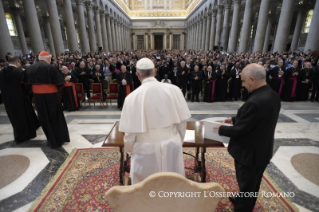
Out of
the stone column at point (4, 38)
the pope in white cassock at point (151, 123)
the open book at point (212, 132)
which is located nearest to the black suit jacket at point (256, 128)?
the open book at point (212, 132)

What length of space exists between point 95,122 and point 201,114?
351 cm

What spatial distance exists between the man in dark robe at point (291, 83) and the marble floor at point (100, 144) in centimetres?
52

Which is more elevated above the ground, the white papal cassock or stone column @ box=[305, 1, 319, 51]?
stone column @ box=[305, 1, 319, 51]

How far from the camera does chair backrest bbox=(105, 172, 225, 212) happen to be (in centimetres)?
100

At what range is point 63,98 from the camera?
6.57 meters

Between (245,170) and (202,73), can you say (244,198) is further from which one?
(202,73)

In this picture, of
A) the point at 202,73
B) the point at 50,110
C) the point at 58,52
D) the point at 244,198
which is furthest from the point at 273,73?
the point at 58,52

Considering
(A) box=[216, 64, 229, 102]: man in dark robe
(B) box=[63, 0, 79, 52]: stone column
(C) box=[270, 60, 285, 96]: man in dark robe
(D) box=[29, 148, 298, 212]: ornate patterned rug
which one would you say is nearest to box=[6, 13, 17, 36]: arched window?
(B) box=[63, 0, 79, 52]: stone column

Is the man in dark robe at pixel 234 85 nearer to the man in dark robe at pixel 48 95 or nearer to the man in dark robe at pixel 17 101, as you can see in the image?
the man in dark robe at pixel 48 95

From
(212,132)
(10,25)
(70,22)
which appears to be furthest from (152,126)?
(10,25)

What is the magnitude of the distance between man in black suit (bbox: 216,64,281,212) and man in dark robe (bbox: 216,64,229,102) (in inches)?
241

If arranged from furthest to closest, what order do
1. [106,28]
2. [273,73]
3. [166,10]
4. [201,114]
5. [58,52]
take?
1. [166,10]
2. [106,28]
3. [58,52]
4. [273,73]
5. [201,114]

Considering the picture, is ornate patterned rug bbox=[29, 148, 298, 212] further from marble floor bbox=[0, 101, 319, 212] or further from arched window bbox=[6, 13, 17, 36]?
arched window bbox=[6, 13, 17, 36]

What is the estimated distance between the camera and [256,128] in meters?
1.76
